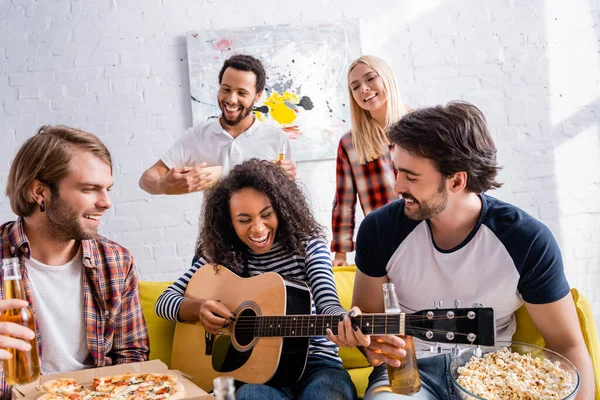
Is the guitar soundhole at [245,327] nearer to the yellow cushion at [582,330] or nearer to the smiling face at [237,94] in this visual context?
the yellow cushion at [582,330]

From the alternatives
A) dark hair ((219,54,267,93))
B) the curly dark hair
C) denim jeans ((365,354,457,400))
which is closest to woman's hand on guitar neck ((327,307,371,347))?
denim jeans ((365,354,457,400))

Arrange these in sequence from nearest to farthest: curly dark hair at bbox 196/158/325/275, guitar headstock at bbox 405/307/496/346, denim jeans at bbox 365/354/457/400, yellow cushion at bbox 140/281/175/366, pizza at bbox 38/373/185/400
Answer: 1. guitar headstock at bbox 405/307/496/346
2. pizza at bbox 38/373/185/400
3. denim jeans at bbox 365/354/457/400
4. curly dark hair at bbox 196/158/325/275
5. yellow cushion at bbox 140/281/175/366

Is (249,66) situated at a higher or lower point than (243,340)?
higher

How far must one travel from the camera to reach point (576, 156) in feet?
12.7

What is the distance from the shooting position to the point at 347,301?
231cm

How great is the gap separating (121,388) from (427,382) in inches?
32.5

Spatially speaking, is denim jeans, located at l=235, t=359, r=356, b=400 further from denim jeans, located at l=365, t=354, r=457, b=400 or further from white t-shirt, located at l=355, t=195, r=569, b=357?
white t-shirt, located at l=355, t=195, r=569, b=357

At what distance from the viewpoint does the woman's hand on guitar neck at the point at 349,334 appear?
1.63 metres

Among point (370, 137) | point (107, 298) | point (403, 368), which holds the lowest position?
point (403, 368)

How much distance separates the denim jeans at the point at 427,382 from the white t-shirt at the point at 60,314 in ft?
2.79

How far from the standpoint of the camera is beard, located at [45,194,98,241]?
6.07 ft

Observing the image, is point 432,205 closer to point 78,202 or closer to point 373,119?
point 78,202

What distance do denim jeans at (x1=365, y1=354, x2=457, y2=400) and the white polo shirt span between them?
134 centimetres

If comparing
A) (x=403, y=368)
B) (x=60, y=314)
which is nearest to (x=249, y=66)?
(x=60, y=314)
